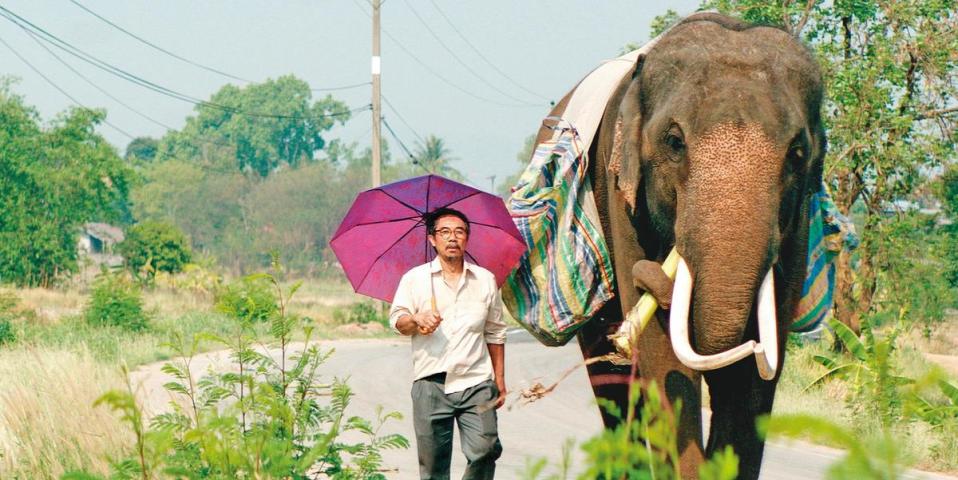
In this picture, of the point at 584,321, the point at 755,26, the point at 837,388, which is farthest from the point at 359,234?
the point at 837,388

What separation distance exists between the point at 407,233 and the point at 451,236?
0.83m

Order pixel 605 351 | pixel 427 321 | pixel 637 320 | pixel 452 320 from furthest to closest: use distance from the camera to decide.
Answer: pixel 605 351 < pixel 452 320 < pixel 427 321 < pixel 637 320

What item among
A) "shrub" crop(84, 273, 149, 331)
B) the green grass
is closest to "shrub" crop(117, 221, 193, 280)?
"shrub" crop(84, 273, 149, 331)

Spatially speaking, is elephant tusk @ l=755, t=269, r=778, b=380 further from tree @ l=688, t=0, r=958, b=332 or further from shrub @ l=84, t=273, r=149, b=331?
shrub @ l=84, t=273, r=149, b=331

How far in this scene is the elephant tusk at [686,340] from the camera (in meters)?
5.55

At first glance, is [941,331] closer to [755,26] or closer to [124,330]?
[124,330]

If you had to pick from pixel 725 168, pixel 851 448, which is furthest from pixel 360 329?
pixel 851 448

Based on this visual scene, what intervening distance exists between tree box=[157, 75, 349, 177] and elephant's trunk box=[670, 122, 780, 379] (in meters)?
122

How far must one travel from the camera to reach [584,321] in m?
7.70

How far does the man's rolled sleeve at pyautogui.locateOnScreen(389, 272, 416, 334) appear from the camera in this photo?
6957mm

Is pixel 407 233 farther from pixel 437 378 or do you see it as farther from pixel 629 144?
pixel 629 144

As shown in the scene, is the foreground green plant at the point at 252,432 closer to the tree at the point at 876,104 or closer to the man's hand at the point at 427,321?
the man's hand at the point at 427,321

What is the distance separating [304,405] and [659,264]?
6.43 ft

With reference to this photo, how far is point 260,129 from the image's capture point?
135m
